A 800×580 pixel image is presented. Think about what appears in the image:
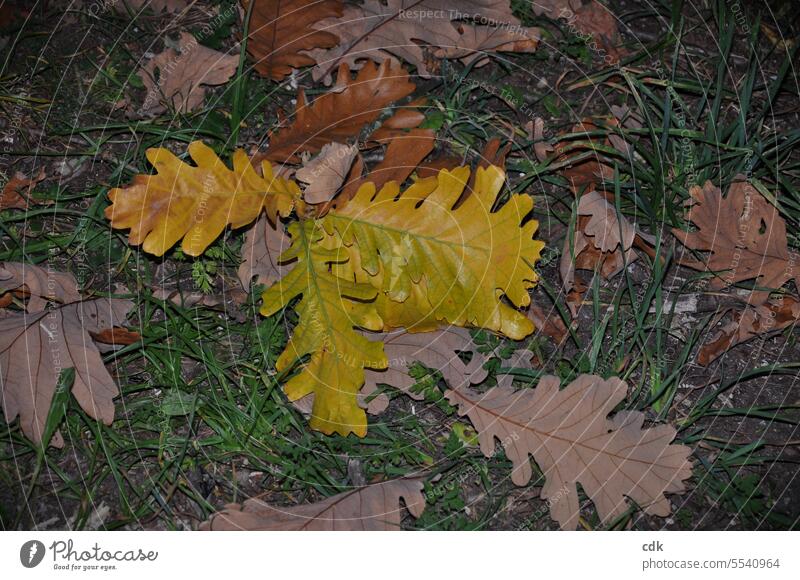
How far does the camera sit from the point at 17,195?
2521mm

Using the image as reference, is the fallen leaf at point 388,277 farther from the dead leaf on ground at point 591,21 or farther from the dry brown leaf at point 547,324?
the dead leaf on ground at point 591,21

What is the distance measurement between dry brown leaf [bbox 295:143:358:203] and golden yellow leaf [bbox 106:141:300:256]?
51 mm

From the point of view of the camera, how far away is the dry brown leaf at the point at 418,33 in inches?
102

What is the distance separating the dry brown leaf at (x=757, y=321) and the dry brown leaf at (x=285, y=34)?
1681 mm

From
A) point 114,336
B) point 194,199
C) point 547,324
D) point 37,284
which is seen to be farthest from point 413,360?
point 37,284

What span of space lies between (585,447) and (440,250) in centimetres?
75

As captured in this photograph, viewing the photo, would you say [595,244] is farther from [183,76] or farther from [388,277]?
[183,76]

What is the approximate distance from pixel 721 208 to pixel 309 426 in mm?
1577

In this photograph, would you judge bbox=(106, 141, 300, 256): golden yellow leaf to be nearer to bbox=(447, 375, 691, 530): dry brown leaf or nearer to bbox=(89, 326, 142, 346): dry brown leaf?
bbox=(89, 326, 142, 346): dry brown leaf

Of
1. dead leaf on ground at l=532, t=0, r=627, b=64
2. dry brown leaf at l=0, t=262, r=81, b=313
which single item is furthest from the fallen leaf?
dead leaf on ground at l=532, t=0, r=627, b=64

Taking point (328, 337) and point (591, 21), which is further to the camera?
point (591, 21)

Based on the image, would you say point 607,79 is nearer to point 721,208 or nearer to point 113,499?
point 721,208

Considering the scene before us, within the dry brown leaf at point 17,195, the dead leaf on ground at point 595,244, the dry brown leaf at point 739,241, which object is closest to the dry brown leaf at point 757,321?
the dry brown leaf at point 739,241

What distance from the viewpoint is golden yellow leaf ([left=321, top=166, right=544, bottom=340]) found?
88.6 inches
